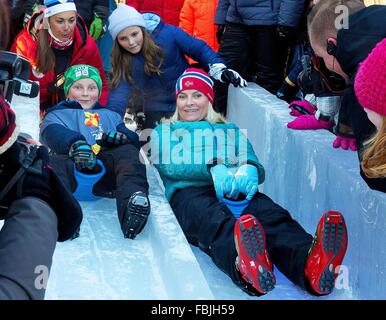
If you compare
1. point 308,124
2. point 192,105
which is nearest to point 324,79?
point 308,124

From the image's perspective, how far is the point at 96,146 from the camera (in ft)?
14.3

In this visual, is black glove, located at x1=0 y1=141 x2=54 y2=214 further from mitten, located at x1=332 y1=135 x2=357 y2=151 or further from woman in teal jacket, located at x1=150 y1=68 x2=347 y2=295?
mitten, located at x1=332 y1=135 x2=357 y2=151

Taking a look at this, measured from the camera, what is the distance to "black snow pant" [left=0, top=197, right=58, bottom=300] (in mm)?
1201

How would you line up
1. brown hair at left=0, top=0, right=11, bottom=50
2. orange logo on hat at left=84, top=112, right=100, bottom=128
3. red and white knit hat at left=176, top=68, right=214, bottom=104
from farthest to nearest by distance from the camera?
orange logo on hat at left=84, top=112, right=100, bottom=128, red and white knit hat at left=176, top=68, right=214, bottom=104, brown hair at left=0, top=0, right=11, bottom=50

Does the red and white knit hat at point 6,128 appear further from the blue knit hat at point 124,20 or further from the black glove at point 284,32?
the black glove at point 284,32

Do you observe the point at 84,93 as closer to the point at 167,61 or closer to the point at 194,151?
the point at 167,61

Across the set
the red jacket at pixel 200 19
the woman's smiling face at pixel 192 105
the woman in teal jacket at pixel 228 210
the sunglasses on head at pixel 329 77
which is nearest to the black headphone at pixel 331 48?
the sunglasses on head at pixel 329 77

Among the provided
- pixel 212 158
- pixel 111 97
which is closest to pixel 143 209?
pixel 212 158

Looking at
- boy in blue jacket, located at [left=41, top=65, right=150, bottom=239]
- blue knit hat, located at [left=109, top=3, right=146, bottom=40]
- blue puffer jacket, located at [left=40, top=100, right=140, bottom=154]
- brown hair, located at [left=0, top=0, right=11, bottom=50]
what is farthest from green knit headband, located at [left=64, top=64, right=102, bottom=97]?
brown hair, located at [left=0, top=0, right=11, bottom=50]

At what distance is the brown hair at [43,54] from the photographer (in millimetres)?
5113

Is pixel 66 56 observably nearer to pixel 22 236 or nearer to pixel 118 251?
pixel 118 251

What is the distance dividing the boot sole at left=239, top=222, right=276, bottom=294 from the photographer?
1.38 meters

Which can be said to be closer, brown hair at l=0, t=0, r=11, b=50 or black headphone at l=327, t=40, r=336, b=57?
brown hair at l=0, t=0, r=11, b=50

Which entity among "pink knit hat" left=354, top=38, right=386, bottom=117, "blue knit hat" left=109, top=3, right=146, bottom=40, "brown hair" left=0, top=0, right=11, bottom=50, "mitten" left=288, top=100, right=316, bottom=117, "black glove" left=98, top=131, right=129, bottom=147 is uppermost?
"brown hair" left=0, top=0, right=11, bottom=50
